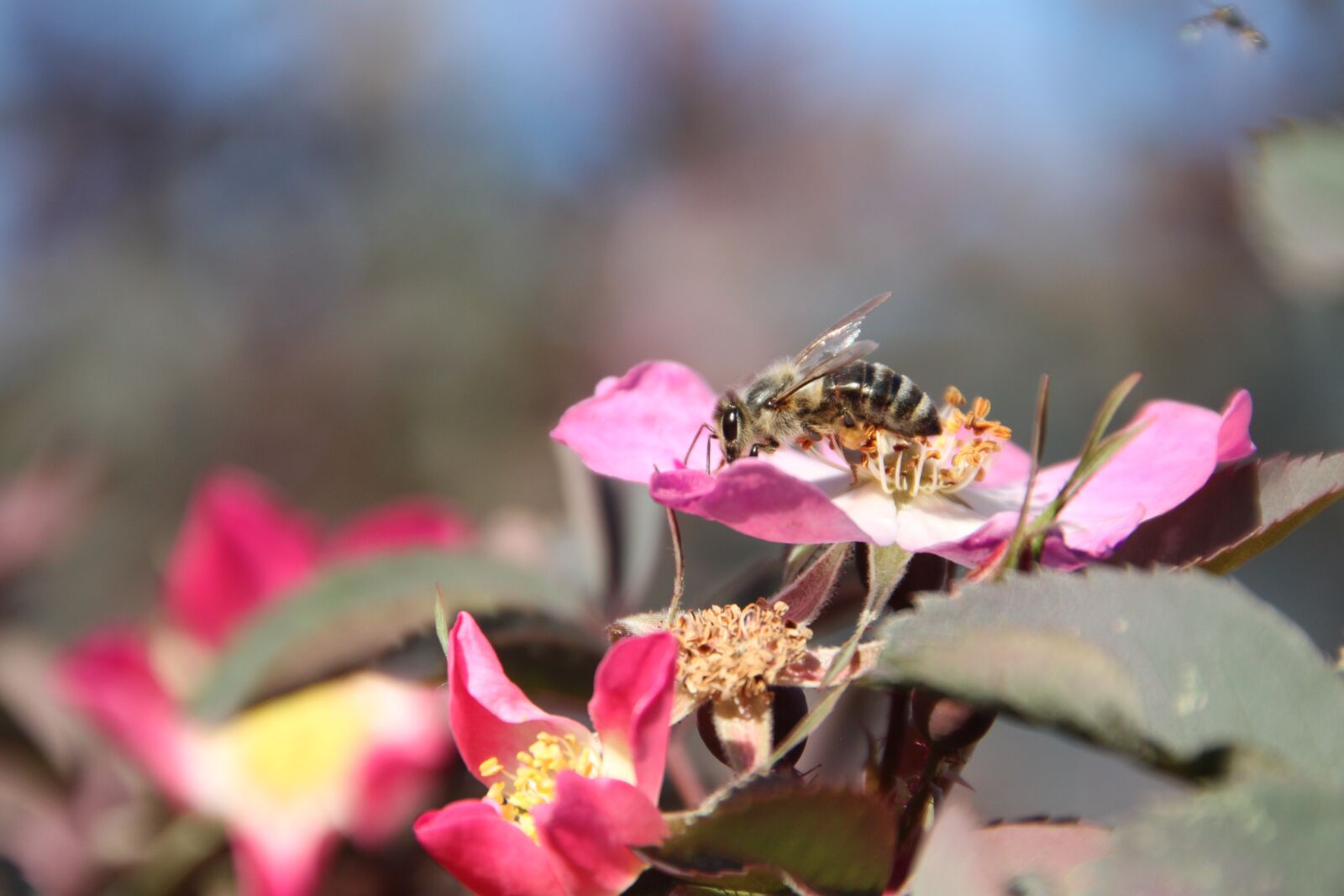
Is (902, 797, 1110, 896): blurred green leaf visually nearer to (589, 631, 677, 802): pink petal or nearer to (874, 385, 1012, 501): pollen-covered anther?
(589, 631, 677, 802): pink petal

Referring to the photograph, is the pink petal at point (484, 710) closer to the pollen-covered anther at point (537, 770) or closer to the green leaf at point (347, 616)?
the pollen-covered anther at point (537, 770)

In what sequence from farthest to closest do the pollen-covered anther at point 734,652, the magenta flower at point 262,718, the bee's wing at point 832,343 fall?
1. the magenta flower at point 262,718
2. the bee's wing at point 832,343
3. the pollen-covered anther at point 734,652

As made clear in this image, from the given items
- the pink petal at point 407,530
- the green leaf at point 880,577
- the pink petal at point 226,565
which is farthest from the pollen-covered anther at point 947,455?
the pink petal at point 226,565

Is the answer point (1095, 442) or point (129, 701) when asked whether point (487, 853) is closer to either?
point (1095, 442)

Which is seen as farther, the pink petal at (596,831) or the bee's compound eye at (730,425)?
the bee's compound eye at (730,425)

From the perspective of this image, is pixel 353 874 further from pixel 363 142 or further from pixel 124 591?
pixel 363 142

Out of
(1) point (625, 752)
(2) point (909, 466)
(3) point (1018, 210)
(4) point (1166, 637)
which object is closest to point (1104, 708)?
(4) point (1166, 637)
